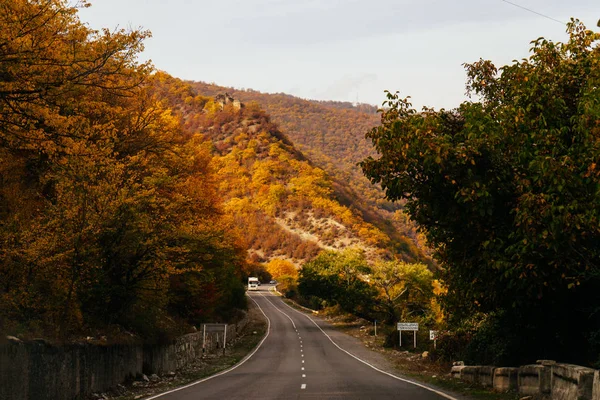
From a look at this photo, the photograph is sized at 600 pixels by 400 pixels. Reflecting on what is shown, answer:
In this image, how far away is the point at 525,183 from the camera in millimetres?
13617

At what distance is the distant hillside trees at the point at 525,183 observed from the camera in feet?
43.3

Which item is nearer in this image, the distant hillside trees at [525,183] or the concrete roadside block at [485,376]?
the distant hillside trees at [525,183]

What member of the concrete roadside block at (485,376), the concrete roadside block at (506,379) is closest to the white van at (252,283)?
the concrete roadside block at (485,376)

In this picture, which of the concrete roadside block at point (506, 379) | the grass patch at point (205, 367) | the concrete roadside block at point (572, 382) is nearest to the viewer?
the concrete roadside block at point (572, 382)

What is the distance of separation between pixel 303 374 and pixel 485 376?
1067cm

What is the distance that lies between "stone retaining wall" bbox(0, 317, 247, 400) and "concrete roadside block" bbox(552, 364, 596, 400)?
10960mm

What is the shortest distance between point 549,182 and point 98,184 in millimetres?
13408

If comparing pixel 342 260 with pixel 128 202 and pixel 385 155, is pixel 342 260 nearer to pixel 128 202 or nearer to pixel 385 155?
pixel 128 202

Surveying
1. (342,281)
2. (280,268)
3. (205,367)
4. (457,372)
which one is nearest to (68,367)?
(457,372)

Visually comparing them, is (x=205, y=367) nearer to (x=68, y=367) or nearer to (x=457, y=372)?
(x=457, y=372)

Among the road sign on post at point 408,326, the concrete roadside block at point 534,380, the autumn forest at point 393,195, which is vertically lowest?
the road sign on post at point 408,326

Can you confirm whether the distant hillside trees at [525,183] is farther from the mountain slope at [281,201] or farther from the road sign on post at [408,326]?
the mountain slope at [281,201]

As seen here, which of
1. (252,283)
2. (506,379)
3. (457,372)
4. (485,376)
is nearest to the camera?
(506,379)

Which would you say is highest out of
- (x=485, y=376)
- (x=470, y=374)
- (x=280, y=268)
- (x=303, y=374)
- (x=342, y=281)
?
(x=485, y=376)
